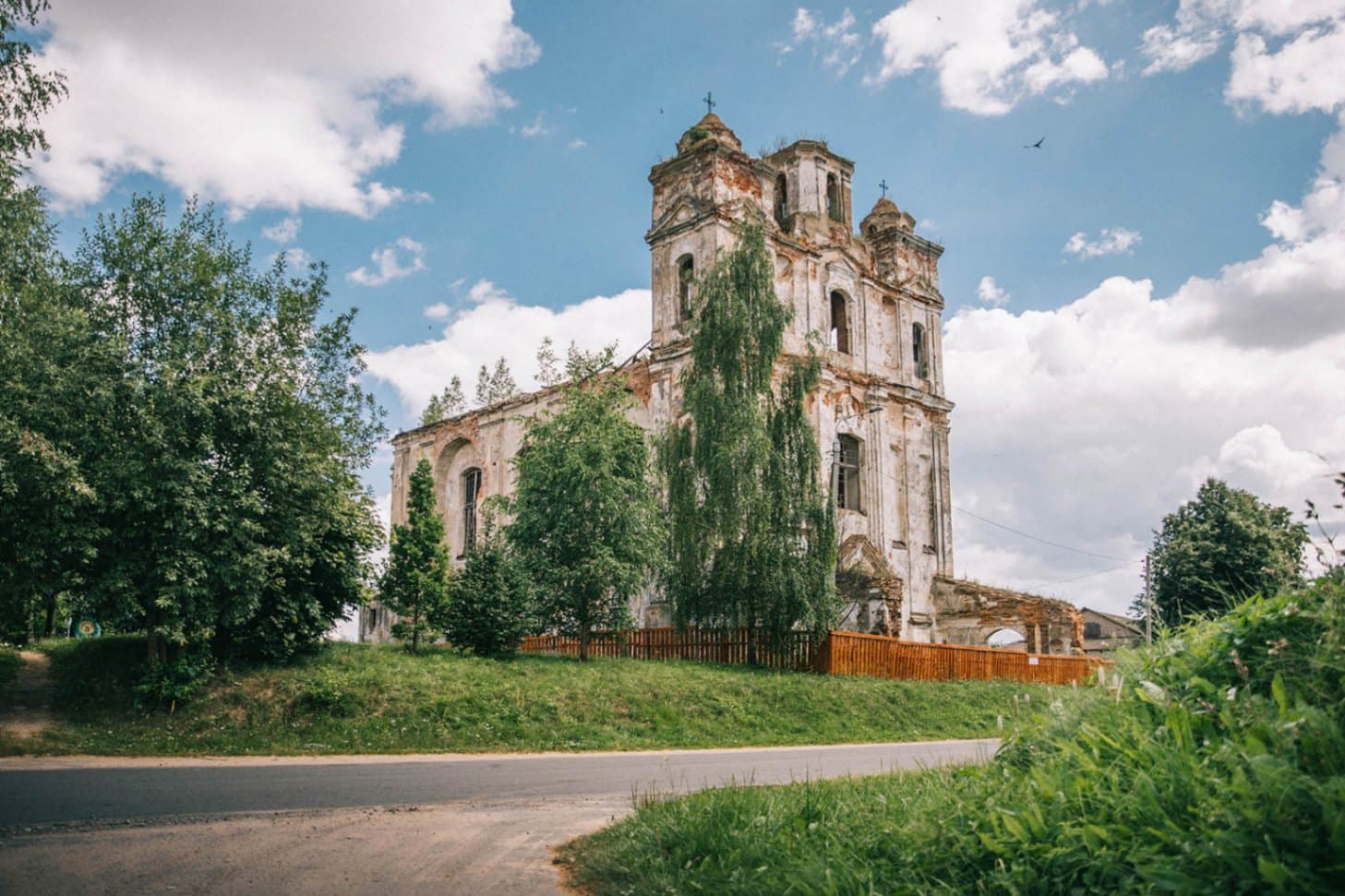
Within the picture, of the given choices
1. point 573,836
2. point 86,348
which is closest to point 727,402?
point 86,348

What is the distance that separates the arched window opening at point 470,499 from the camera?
44.0 meters

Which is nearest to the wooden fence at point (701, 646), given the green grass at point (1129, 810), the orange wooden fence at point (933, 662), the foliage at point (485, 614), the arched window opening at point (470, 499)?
the orange wooden fence at point (933, 662)

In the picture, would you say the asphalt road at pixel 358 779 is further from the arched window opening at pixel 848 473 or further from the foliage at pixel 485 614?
the arched window opening at pixel 848 473

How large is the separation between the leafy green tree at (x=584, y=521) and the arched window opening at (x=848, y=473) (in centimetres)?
1109

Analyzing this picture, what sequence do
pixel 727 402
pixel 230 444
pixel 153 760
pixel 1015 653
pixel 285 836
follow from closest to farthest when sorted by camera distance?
pixel 285 836
pixel 153 760
pixel 230 444
pixel 727 402
pixel 1015 653

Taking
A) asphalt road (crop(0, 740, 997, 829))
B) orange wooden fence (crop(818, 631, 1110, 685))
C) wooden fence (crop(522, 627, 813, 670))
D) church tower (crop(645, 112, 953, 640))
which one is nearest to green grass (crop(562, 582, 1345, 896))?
asphalt road (crop(0, 740, 997, 829))

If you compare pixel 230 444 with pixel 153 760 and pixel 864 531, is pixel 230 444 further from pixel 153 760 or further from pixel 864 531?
pixel 864 531

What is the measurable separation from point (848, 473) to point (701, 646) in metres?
11.8

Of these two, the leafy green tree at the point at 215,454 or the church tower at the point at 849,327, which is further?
the church tower at the point at 849,327

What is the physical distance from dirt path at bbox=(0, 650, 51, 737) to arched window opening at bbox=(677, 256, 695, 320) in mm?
21727

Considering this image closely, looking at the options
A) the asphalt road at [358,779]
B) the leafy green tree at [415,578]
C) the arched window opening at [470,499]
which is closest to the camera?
the asphalt road at [358,779]

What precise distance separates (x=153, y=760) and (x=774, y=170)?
96.2ft

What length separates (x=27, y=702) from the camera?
1700cm

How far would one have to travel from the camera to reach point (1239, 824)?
365cm
